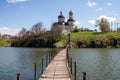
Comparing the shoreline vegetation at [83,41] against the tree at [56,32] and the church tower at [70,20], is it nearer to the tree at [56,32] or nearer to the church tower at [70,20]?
the tree at [56,32]

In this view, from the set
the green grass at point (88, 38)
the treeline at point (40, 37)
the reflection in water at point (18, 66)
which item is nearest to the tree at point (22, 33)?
the treeline at point (40, 37)

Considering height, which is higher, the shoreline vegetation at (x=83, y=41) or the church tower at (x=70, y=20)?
the church tower at (x=70, y=20)

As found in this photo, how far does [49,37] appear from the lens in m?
153

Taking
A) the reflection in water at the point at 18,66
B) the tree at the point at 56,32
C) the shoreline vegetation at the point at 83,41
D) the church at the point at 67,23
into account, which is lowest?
the reflection in water at the point at 18,66

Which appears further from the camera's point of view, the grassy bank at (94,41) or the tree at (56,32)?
the tree at (56,32)

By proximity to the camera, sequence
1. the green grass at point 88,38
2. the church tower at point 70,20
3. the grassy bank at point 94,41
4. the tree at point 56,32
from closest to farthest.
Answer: the grassy bank at point 94,41 → the green grass at point 88,38 → the tree at point 56,32 → the church tower at point 70,20

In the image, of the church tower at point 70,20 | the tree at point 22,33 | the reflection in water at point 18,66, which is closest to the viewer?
the reflection in water at point 18,66

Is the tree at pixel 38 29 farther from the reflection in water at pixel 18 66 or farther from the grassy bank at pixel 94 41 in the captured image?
the reflection in water at pixel 18 66

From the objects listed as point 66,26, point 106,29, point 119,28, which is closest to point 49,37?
point 66,26

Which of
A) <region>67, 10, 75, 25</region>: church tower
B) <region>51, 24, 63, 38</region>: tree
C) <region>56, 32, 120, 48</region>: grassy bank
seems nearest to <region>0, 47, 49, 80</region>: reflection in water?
<region>56, 32, 120, 48</region>: grassy bank

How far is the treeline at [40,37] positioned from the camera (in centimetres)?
14981

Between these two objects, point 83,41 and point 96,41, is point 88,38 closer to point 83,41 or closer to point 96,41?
point 83,41

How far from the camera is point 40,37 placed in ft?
515

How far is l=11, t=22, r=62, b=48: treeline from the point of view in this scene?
149812 mm
